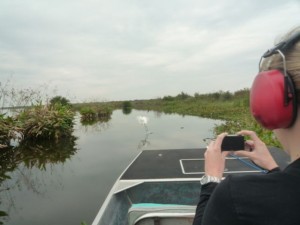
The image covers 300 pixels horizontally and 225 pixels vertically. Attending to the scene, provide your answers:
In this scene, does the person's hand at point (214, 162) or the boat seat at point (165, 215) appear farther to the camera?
the boat seat at point (165, 215)

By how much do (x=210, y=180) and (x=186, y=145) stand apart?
10251 mm

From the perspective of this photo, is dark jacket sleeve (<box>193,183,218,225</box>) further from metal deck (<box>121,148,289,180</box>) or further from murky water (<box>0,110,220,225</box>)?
murky water (<box>0,110,220,225</box>)

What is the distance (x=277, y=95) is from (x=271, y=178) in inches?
10.1

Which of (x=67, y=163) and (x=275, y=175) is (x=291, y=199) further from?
(x=67, y=163)

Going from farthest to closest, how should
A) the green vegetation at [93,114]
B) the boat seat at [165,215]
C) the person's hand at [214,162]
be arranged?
1. the green vegetation at [93,114]
2. the boat seat at [165,215]
3. the person's hand at [214,162]

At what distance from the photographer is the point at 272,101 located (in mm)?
884

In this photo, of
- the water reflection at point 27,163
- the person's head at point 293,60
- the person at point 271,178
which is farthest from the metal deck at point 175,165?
the water reflection at point 27,163

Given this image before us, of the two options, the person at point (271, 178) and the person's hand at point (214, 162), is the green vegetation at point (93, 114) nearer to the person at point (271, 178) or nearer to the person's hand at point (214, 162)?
the person's hand at point (214, 162)

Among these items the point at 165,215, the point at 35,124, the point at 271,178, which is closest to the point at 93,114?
the point at 35,124

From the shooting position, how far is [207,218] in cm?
81

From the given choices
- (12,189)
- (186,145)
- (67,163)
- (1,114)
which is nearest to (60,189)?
(12,189)

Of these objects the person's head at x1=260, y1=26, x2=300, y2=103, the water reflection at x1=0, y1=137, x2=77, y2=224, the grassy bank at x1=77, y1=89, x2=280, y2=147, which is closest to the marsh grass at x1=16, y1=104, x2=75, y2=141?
the water reflection at x1=0, y1=137, x2=77, y2=224

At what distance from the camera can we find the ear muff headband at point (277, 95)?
2.68 ft

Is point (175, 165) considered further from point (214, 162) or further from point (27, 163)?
point (27, 163)
